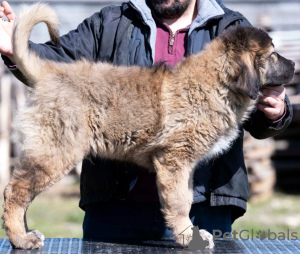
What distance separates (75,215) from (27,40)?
18.3ft

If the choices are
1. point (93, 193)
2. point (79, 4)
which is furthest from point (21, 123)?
point (79, 4)

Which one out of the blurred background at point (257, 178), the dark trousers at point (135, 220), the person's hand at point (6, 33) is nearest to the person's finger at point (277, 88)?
the dark trousers at point (135, 220)

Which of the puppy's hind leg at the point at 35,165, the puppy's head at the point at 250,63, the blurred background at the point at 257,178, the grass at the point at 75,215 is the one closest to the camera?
the puppy's hind leg at the point at 35,165

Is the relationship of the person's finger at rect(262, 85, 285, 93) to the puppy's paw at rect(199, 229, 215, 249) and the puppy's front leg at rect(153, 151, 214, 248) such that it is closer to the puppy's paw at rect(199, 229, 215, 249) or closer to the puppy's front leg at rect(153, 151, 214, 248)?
the puppy's front leg at rect(153, 151, 214, 248)

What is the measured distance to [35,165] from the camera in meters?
3.65

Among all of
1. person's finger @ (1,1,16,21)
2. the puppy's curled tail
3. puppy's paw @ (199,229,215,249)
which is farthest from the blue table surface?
person's finger @ (1,1,16,21)

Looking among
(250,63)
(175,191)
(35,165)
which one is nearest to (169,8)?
(250,63)

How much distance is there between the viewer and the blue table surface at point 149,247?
12.2 ft

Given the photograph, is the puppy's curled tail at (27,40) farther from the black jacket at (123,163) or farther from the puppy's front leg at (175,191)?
the puppy's front leg at (175,191)

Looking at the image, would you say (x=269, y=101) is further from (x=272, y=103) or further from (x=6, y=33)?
(x=6, y=33)

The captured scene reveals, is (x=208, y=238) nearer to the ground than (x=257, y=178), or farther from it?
farther from it

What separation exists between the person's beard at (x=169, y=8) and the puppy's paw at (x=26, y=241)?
6.55 feet

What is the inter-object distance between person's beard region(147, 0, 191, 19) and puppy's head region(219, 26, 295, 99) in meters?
0.47

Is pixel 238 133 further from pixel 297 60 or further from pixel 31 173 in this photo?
pixel 297 60
